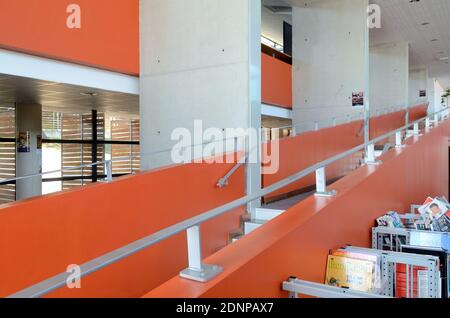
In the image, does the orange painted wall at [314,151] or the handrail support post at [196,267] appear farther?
Answer: the orange painted wall at [314,151]

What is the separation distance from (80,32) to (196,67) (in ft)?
5.40

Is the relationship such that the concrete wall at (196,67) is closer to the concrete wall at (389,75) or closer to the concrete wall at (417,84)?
the concrete wall at (389,75)

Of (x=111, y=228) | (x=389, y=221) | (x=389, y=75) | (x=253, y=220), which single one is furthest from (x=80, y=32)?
(x=389, y=75)

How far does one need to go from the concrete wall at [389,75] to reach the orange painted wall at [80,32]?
1024 centimetres

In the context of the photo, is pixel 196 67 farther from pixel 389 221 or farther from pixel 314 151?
pixel 389 221

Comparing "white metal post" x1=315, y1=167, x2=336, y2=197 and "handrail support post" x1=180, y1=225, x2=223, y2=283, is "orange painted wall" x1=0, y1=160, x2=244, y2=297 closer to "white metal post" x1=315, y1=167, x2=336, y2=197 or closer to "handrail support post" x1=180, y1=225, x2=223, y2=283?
"white metal post" x1=315, y1=167, x2=336, y2=197

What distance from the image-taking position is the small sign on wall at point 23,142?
7.51 m

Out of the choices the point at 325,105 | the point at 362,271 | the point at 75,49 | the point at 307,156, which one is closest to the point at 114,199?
the point at 362,271

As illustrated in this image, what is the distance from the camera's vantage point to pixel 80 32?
535cm

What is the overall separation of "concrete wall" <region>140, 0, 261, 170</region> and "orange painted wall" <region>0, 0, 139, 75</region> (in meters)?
0.27

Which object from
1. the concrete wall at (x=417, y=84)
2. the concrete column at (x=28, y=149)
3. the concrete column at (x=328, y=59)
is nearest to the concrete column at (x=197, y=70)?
the concrete column at (x=28, y=149)

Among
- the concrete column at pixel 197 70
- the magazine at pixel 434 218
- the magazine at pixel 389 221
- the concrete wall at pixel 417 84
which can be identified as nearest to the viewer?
the magazine at pixel 434 218

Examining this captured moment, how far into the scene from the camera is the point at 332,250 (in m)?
2.76

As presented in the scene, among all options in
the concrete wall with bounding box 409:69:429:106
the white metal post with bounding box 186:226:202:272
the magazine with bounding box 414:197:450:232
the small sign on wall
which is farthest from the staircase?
the concrete wall with bounding box 409:69:429:106
